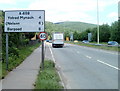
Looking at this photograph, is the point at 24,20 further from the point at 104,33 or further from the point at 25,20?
the point at 104,33

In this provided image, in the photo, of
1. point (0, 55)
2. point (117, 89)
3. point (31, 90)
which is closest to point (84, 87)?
point (117, 89)

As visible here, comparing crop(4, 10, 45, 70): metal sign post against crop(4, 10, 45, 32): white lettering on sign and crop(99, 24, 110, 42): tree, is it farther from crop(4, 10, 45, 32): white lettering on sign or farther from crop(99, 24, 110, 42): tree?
crop(99, 24, 110, 42): tree

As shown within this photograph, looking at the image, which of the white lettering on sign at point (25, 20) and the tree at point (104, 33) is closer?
the white lettering on sign at point (25, 20)

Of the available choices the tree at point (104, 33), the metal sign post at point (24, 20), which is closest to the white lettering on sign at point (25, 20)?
the metal sign post at point (24, 20)

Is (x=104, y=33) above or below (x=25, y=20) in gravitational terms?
above

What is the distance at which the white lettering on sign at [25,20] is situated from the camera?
12992mm

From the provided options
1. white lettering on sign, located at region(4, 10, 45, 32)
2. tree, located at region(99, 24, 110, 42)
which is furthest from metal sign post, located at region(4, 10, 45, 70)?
tree, located at region(99, 24, 110, 42)

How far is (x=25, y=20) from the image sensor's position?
515 inches

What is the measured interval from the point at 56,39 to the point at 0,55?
3510 cm

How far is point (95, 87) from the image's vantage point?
28.2ft

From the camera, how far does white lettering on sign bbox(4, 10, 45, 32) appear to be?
13.0 m

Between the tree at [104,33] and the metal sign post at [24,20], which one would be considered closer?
the metal sign post at [24,20]

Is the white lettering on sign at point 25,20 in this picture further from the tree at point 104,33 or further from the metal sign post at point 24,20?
the tree at point 104,33

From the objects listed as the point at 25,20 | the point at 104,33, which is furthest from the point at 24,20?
the point at 104,33
